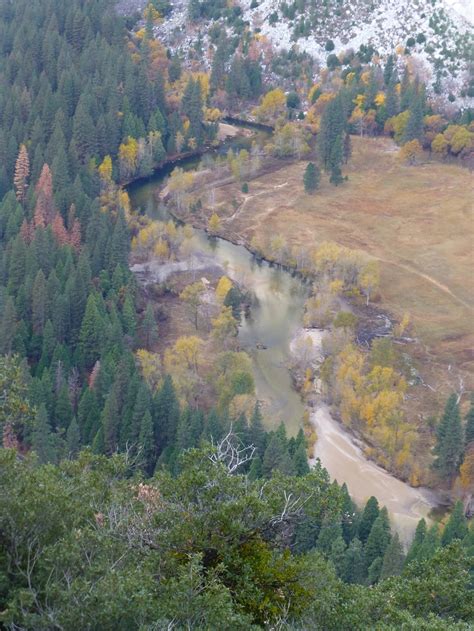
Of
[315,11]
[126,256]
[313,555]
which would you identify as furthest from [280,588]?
[315,11]

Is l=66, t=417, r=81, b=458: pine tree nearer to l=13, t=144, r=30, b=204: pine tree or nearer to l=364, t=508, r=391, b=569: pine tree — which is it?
l=364, t=508, r=391, b=569: pine tree

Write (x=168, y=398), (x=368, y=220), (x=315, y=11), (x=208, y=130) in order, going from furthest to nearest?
(x=315, y=11)
(x=208, y=130)
(x=368, y=220)
(x=168, y=398)

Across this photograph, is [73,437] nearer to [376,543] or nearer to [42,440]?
[42,440]

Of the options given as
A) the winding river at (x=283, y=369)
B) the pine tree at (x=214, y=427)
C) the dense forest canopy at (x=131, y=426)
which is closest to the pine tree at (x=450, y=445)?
the dense forest canopy at (x=131, y=426)

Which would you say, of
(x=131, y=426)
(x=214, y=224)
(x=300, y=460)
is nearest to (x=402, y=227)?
(x=214, y=224)

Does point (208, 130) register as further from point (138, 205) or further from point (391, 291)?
point (391, 291)

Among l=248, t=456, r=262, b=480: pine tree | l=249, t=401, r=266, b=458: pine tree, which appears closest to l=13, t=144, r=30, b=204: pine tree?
l=249, t=401, r=266, b=458: pine tree
